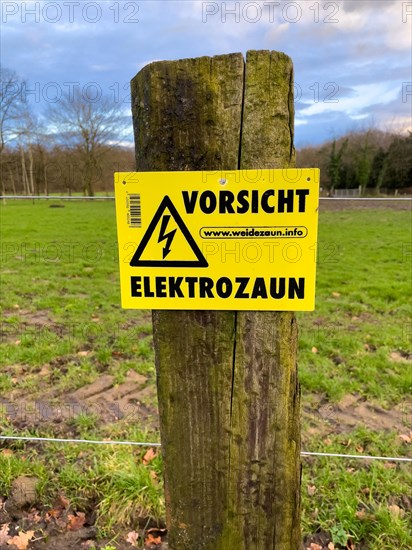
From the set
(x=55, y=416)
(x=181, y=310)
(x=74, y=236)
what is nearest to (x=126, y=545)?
(x=55, y=416)

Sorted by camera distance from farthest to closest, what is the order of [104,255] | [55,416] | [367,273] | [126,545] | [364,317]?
1. [104,255]
2. [367,273]
3. [364,317]
4. [55,416]
5. [126,545]

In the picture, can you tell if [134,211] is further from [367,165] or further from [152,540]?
[367,165]

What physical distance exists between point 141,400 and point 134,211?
2.07 metres

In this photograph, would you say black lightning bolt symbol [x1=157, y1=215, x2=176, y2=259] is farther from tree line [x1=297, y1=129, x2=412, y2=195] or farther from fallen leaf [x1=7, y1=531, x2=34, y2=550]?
tree line [x1=297, y1=129, x2=412, y2=195]

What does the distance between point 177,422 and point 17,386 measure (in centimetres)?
231

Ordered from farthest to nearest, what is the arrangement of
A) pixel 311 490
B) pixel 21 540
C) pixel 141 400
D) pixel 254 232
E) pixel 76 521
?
1. pixel 141 400
2. pixel 311 490
3. pixel 76 521
4. pixel 21 540
5. pixel 254 232

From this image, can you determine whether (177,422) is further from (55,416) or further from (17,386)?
(17,386)

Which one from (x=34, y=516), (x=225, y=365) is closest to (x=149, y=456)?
(x=34, y=516)

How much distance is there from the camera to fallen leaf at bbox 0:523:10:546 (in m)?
1.68

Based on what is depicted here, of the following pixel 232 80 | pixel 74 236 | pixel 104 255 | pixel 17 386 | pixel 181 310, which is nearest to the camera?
pixel 232 80

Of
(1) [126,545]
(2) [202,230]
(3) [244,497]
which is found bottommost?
(1) [126,545]

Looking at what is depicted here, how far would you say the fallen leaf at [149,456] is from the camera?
210 centimetres

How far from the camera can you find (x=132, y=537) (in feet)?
5.62

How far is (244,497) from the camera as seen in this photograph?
113 centimetres
